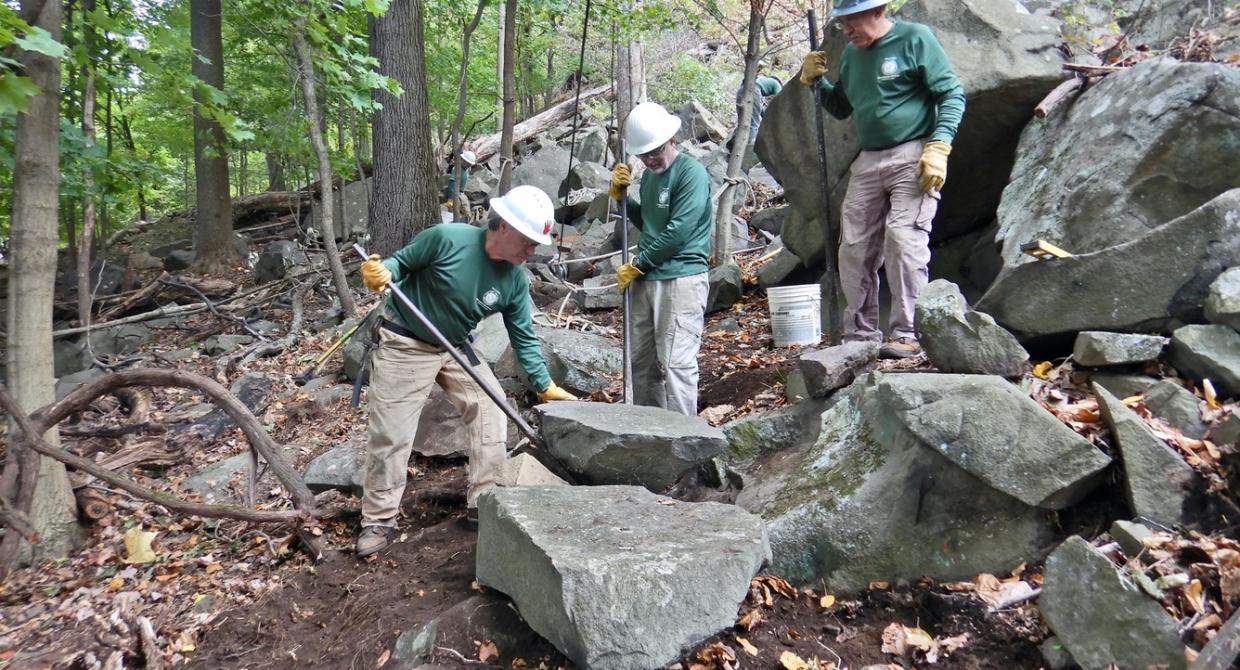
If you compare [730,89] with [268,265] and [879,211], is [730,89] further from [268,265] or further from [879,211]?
[879,211]

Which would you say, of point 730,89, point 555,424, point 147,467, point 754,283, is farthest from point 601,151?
point 555,424

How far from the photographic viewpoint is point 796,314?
6.54m

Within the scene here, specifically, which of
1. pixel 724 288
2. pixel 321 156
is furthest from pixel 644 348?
pixel 321 156

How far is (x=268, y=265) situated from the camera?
483 inches

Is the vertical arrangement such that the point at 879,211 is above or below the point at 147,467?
above

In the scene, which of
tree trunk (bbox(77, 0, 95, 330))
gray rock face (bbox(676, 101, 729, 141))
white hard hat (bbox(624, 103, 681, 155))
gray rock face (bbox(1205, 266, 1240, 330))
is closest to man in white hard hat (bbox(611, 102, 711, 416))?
white hard hat (bbox(624, 103, 681, 155))

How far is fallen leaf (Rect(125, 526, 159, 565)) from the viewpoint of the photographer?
5.11 meters

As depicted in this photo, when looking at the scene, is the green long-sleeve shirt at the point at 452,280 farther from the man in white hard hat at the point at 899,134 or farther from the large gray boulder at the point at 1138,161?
the large gray boulder at the point at 1138,161

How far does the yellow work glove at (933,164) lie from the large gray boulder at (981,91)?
1414 mm

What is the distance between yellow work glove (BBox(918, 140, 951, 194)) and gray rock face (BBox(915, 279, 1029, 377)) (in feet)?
2.59

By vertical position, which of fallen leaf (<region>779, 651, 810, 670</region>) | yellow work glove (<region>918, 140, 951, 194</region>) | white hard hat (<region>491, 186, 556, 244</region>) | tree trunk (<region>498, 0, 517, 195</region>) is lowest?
fallen leaf (<region>779, 651, 810, 670</region>)

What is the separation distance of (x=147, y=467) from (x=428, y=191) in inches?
178

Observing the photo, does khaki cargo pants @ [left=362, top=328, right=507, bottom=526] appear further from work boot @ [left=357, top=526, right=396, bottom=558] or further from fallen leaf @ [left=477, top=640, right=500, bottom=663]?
fallen leaf @ [left=477, top=640, right=500, bottom=663]

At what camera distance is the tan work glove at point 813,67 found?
5430 mm
